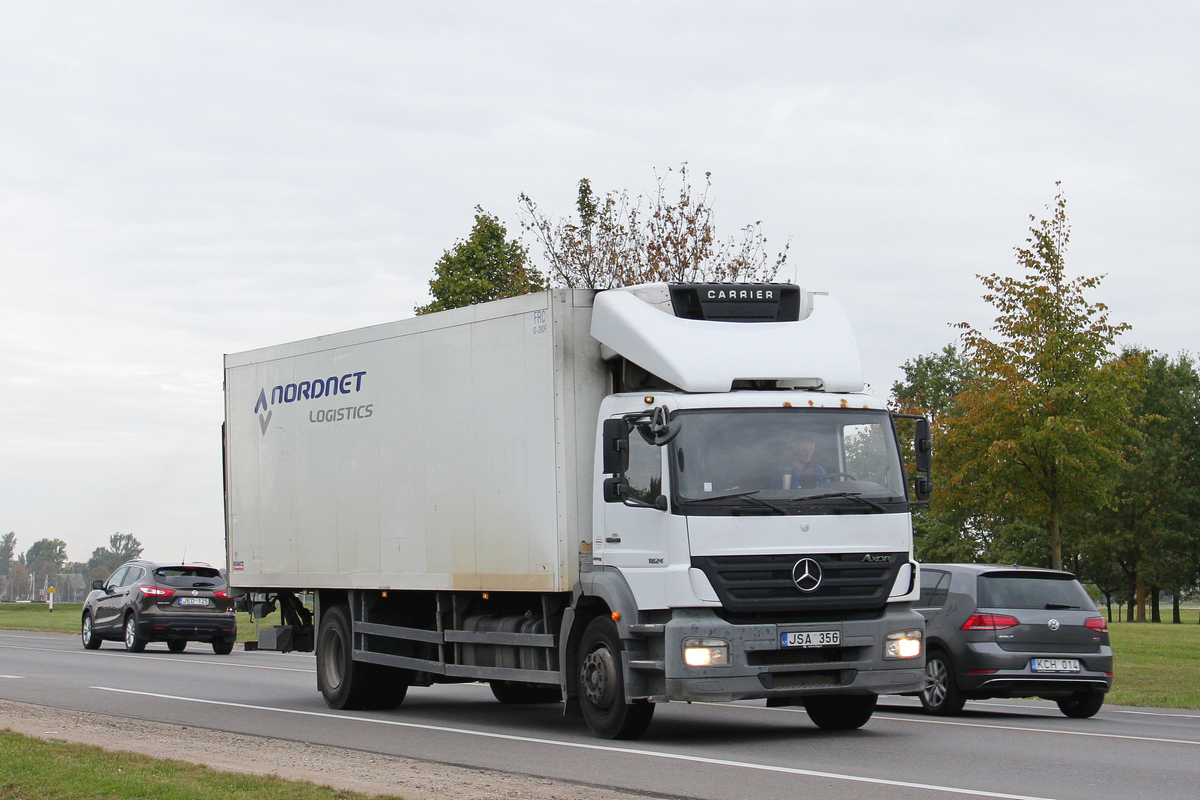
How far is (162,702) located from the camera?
626 inches

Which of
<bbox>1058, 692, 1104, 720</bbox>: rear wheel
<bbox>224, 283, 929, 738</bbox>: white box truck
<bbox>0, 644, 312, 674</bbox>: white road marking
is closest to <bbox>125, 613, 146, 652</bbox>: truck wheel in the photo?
<bbox>0, 644, 312, 674</bbox>: white road marking

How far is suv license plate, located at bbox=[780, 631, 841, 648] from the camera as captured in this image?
11.0 meters

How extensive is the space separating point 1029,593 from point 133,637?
1854 cm

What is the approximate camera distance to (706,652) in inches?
427

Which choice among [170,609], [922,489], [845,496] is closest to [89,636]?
[170,609]

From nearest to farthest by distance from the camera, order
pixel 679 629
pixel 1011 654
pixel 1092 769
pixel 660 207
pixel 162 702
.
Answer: pixel 1092 769
pixel 679 629
pixel 1011 654
pixel 162 702
pixel 660 207

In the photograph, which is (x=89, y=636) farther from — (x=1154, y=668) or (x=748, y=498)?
(x=748, y=498)

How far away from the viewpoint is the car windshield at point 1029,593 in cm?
1439

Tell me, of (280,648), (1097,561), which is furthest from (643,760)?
(1097,561)

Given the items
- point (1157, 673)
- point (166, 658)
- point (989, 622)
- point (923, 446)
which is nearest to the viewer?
point (923, 446)

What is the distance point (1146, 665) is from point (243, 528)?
588 inches

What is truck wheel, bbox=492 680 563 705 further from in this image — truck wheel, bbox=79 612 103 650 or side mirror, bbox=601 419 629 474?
truck wheel, bbox=79 612 103 650

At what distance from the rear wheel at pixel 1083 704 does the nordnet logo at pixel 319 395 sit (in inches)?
295

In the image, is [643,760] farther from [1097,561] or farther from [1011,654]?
[1097,561]
